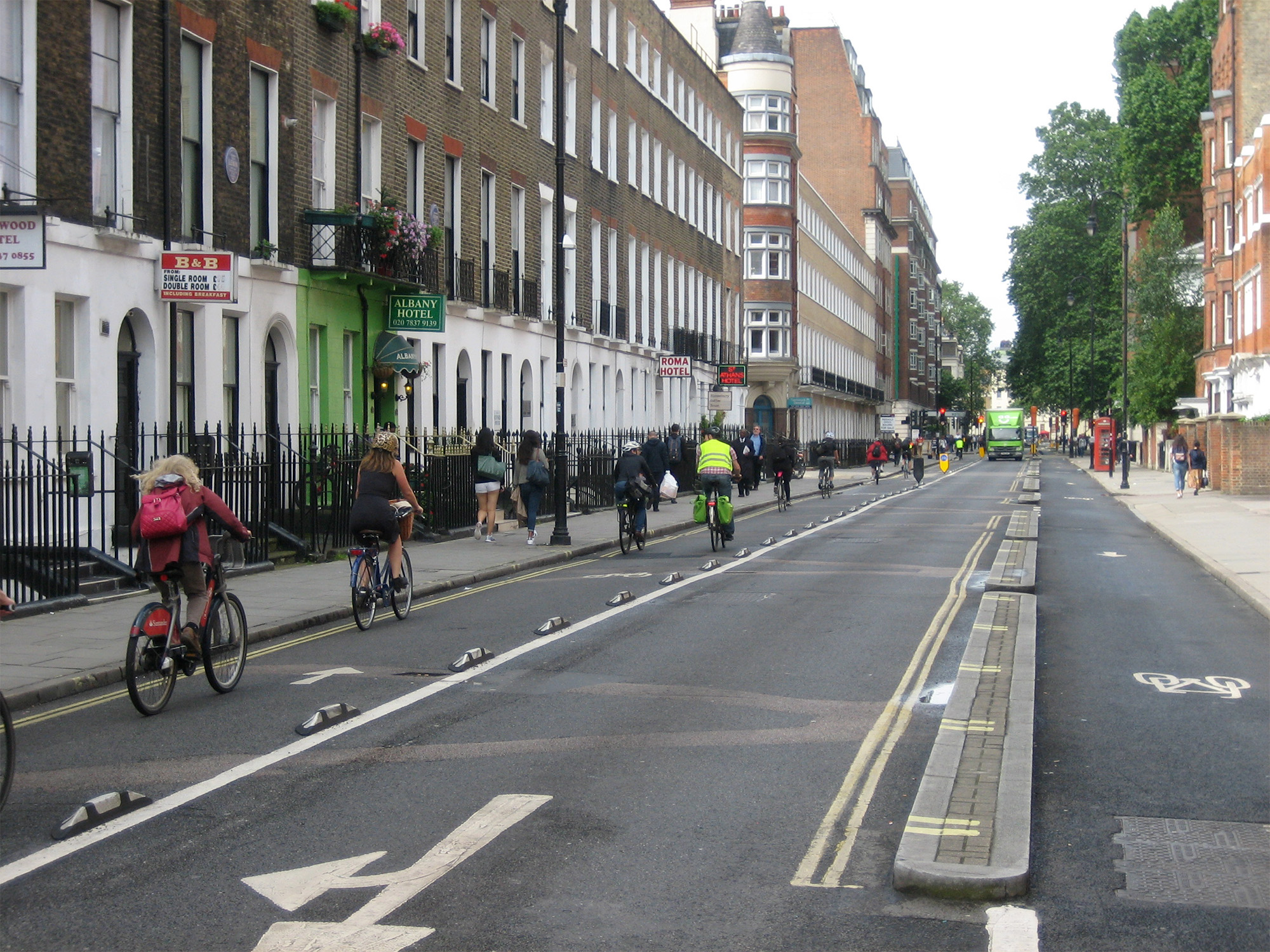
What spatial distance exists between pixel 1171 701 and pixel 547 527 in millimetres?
18216

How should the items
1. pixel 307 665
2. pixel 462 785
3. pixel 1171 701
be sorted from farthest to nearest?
pixel 307 665 → pixel 1171 701 → pixel 462 785

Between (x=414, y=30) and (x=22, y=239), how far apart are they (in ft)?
55.2

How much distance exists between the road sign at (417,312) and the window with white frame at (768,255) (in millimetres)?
47798

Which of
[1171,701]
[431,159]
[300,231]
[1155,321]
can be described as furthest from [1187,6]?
[1171,701]

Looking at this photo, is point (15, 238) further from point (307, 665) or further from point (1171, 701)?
point (1171, 701)

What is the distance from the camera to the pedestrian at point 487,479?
75.6 ft

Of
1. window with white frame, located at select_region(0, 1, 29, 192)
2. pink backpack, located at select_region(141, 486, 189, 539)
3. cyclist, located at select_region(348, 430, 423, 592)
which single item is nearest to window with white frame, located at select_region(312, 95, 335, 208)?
window with white frame, located at select_region(0, 1, 29, 192)

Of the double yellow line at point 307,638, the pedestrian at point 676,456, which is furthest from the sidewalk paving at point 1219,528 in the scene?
the pedestrian at point 676,456

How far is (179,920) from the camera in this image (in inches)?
207

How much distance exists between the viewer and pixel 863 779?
24.3 feet

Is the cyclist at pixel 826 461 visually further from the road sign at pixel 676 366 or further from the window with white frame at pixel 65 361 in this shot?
the window with white frame at pixel 65 361

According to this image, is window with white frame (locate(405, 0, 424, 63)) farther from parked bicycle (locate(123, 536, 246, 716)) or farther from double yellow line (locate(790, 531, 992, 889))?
parked bicycle (locate(123, 536, 246, 716))

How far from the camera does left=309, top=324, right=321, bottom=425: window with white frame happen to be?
2309 centimetres

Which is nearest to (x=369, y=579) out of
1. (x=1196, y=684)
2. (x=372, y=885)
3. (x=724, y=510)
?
(x=1196, y=684)
